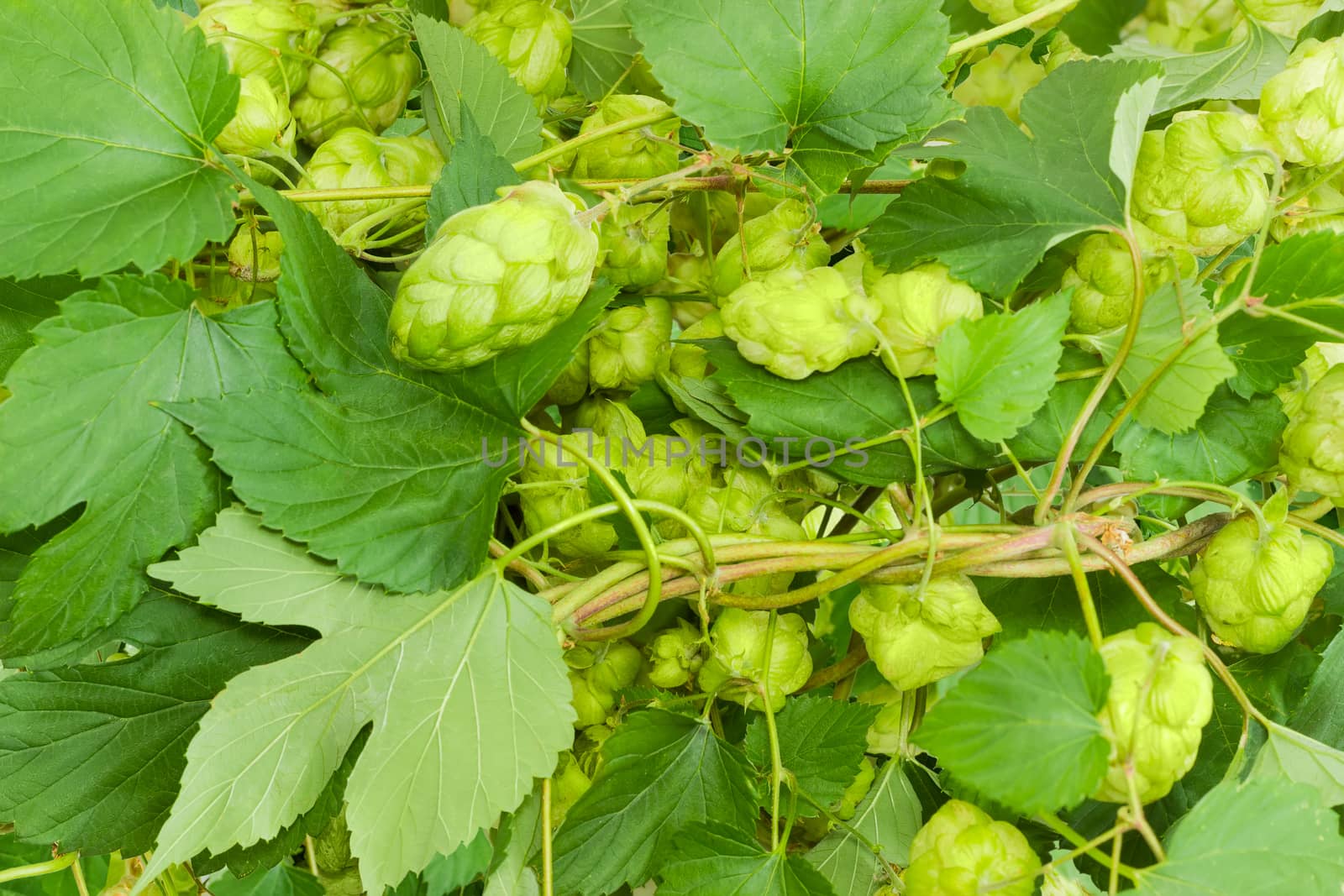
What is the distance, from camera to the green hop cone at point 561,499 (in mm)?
570

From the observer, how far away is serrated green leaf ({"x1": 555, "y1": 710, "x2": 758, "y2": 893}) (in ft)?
1.85

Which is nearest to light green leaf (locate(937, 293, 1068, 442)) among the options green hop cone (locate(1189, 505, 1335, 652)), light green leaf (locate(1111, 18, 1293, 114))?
green hop cone (locate(1189, 505, 1335, 652))

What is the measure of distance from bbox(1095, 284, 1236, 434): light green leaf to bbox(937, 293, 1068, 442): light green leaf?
0.05 metres

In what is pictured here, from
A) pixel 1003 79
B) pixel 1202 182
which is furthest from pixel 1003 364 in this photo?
pixel 1003 79

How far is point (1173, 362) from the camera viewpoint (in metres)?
0.50

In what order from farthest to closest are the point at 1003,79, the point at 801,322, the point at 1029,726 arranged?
1. the point at 1003,79
2. the point at 801,322
3. the point at 1029,726

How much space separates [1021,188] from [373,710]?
40cm

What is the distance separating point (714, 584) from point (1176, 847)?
226 millimetres

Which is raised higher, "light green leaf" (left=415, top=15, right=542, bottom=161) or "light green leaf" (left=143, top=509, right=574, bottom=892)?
"light green leaf" (left=415, top=15, right=542, bottom=161)

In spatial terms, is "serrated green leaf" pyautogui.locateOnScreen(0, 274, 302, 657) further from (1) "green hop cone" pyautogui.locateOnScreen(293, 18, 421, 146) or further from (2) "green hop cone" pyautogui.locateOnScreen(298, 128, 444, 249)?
(1) "green hop cone" pyautogui.locateOnScreen(293, 18, 421, 146)

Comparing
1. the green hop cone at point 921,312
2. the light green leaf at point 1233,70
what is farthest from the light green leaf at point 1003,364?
the light green leaf at point 1233,70

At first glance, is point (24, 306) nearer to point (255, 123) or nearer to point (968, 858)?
point (255, 123)

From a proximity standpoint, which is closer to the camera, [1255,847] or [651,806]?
[1255,847]

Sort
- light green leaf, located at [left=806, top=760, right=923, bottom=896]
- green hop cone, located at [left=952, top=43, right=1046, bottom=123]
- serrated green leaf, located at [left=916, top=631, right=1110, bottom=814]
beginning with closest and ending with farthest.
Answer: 1. serrated green leaf, located at [left=916, top=631, right=1110, bottom=814]
2. light green leaf, located at [left=806, top=760, right=923, bottom=896]
3. green hop cone, located at [left=952, top=43, right=1046, bottom=123]
